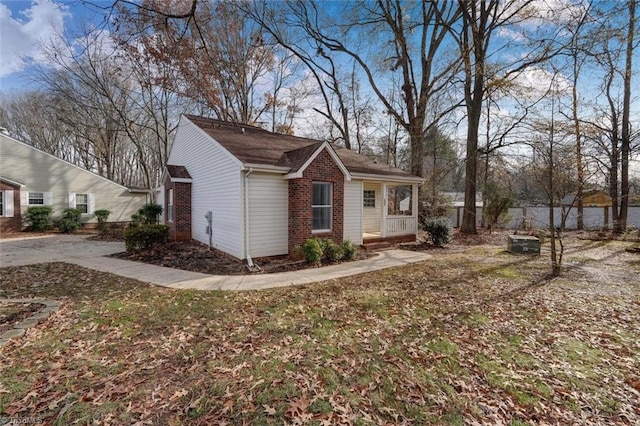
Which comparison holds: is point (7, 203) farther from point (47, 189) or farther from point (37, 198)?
point (47, 189)

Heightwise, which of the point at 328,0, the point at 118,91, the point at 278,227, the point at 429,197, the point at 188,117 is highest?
the point at 328,0

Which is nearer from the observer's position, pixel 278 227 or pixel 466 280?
pixel 466 280

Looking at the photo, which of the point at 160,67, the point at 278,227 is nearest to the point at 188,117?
the point at 278,227

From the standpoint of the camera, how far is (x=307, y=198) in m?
9.08

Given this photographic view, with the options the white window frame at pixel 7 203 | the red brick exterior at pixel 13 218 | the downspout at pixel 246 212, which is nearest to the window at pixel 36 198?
the red brick exterior at pixel 13 218

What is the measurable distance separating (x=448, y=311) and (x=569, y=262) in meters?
6.70

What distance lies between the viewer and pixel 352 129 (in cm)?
2553

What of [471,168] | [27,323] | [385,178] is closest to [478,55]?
[471,168]

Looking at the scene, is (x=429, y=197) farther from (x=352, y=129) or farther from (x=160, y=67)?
(x=160, y=67)

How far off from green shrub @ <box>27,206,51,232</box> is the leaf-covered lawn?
13.8 meters

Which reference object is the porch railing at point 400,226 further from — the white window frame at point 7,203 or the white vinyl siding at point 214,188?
the white window frame at point 7,203

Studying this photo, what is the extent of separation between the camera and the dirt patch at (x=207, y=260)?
804cm

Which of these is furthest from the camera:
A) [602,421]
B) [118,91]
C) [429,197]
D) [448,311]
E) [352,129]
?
[352,129]

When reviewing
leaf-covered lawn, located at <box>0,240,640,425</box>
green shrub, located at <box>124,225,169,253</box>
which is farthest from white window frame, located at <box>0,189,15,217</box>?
leaf-covered lawn, located at <box>0,240,640,425</box>
